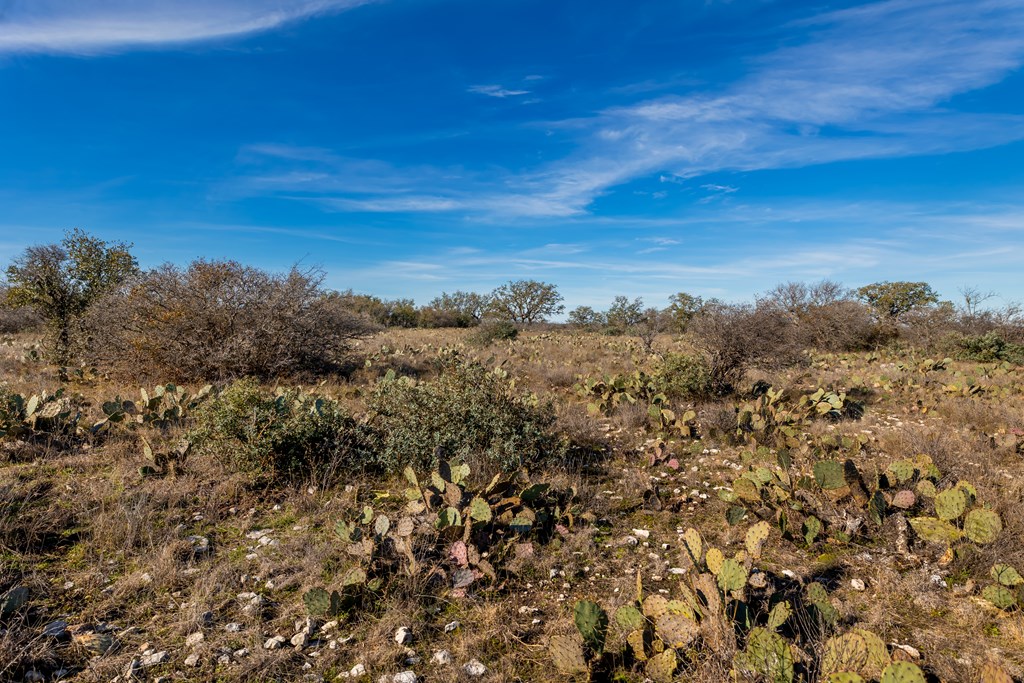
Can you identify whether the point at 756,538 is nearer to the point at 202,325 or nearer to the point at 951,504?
the point at 951,504

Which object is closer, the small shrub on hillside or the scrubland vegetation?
the scrubland vegetation

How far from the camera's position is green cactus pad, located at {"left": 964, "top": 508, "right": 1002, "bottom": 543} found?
3762 millimetres

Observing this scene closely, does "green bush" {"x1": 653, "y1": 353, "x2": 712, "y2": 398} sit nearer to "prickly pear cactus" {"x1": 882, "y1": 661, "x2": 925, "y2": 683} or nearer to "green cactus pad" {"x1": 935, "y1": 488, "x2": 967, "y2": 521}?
"green cactus pad" {"x1": 935, "y1": 488, "x2": 967, "y2": 521}

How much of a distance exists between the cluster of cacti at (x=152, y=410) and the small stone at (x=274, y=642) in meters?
4.72

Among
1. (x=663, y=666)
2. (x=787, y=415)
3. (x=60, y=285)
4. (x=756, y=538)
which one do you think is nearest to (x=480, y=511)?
(x=663, y=666)

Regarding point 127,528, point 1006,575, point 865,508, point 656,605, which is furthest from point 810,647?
point 127,528

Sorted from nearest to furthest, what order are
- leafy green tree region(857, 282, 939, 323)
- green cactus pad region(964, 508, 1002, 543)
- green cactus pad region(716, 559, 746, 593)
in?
green cactus pad region(716, 559, 746, 593) → green cactus pad region(964, 508, 1002, 543) → leafy green tree region(857, 282, 939, 323)

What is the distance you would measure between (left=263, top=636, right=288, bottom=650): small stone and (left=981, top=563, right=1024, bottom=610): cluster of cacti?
460cm

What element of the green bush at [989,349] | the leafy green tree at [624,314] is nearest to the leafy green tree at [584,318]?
the leafy green tree at [624,314]

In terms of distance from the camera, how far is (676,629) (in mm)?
2834

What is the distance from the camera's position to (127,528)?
403 cm

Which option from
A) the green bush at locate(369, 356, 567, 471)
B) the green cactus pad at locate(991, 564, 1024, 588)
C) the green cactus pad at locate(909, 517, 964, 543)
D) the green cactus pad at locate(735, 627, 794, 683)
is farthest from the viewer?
the green bush at locate(369, 356, 567, 471)

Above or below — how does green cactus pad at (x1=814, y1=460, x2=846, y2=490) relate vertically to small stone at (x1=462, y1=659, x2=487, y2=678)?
above

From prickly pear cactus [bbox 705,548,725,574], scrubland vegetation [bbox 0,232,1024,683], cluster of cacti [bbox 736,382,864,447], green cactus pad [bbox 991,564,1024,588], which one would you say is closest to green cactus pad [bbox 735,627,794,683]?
scrubland vegetation [bbox 0,232,1024,683]
